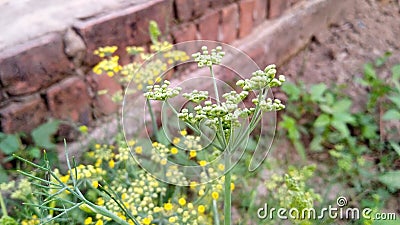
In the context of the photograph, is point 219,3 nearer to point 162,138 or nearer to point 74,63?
point 74,63

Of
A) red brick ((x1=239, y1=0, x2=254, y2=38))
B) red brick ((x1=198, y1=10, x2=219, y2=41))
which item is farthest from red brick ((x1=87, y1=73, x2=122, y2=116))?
red brick ((x1=239, y1=0, x2=254, y2=38))

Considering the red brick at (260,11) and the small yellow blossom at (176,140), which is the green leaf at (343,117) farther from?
the small yellow blossom at (176,140)

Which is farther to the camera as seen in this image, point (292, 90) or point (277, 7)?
point (277, 7)

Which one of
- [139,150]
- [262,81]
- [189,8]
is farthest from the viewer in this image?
[189,8]

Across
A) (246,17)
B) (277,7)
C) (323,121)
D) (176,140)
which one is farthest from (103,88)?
(277,7)

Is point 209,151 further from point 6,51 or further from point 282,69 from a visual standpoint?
point 282,69

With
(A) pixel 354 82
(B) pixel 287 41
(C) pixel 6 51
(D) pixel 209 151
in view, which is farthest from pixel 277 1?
(C) pixel 6 51

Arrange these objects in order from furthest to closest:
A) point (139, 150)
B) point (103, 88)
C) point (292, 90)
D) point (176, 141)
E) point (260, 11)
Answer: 1. point (260, 11)
2. point (292, 90)
3. point (103, 88)
4. point (139, 150)
5. point (176, 141)

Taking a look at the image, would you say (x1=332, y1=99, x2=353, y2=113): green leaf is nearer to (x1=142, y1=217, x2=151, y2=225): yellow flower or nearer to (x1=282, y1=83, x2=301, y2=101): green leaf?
(x1=282, y1=83, x2=301, y2=101): green leaf
